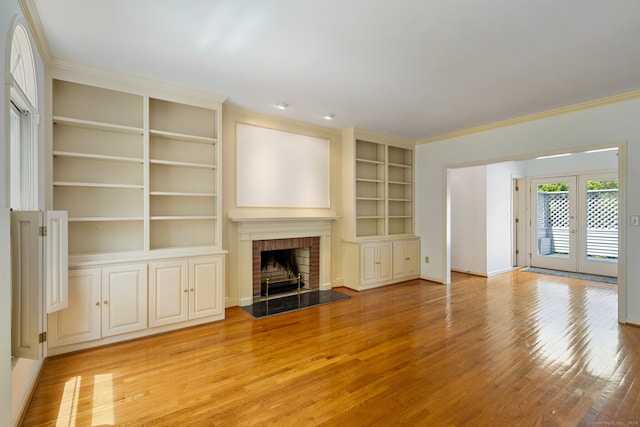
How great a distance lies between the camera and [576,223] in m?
6.30

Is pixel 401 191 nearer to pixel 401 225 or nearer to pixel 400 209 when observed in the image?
pixel 400 209

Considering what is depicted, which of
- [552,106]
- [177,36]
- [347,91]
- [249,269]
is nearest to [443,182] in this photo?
[552,106]

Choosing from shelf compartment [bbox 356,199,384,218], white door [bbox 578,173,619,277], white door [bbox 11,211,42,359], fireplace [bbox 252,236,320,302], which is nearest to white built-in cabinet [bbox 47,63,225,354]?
fireplace [bbox 252,236,320,302]

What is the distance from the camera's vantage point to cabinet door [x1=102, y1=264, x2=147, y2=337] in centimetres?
297

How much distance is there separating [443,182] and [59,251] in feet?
17.7

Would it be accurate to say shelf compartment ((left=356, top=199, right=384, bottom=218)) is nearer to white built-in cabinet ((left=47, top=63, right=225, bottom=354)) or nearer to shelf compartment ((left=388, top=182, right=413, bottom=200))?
shelf compartment ((left=388, top=182, right=413, bottom=200))

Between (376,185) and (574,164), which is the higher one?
(574,164)

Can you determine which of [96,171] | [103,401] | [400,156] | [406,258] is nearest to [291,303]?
[103,401]

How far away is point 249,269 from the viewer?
13.9 ft

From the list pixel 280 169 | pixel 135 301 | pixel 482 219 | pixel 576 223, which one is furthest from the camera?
pixel 576 223

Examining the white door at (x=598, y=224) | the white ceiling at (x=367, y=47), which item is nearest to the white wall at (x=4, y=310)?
the white ceiling at (x=367, y=47)

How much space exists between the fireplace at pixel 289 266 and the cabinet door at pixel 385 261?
1.13m

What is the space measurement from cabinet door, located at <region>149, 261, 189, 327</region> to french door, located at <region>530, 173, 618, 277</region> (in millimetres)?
7305

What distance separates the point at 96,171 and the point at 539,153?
552 centimetres
